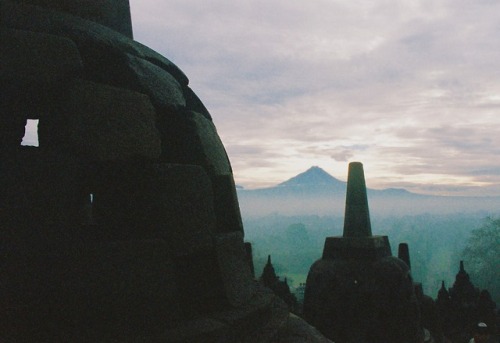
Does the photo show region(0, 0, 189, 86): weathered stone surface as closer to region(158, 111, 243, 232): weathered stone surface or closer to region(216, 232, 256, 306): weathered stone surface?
region(158, 111, 243, 232): weathered stone surface

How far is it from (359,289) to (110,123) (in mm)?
12554

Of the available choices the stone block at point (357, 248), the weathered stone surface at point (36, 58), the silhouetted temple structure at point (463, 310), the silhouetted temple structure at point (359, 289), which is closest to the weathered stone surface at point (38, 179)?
the weathered stone surface at point (36, 58)

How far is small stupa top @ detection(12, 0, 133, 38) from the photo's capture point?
2.60 m

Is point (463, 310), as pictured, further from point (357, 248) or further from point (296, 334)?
point (296, 334)

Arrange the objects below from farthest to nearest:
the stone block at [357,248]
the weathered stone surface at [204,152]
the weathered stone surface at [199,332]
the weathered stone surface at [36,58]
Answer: the stone block at [357,248]
the weathered stone surface at [204,152]
the weathered stone surface at [199,332]
the weathered stone surface at [36,58]

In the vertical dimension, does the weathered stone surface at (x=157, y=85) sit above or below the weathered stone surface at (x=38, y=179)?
above

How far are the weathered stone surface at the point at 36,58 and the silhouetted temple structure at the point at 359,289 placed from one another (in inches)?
496

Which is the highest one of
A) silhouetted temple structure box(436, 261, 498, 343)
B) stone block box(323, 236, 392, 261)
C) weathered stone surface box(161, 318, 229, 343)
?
weathered stone surface box(161, 318, 229, 343)

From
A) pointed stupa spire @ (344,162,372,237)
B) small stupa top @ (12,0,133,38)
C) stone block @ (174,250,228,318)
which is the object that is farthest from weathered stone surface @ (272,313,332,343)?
pointed stupa spire @ (344,162,372,237)

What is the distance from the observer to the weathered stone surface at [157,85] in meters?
2.48

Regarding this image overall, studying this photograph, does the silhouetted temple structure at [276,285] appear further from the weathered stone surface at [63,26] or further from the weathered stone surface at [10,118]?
the weathered stone surface at [10,118]

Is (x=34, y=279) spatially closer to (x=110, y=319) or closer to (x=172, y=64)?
(x=110, y=319)

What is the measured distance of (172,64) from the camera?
3096 mm

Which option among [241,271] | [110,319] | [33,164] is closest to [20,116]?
[33,164]
